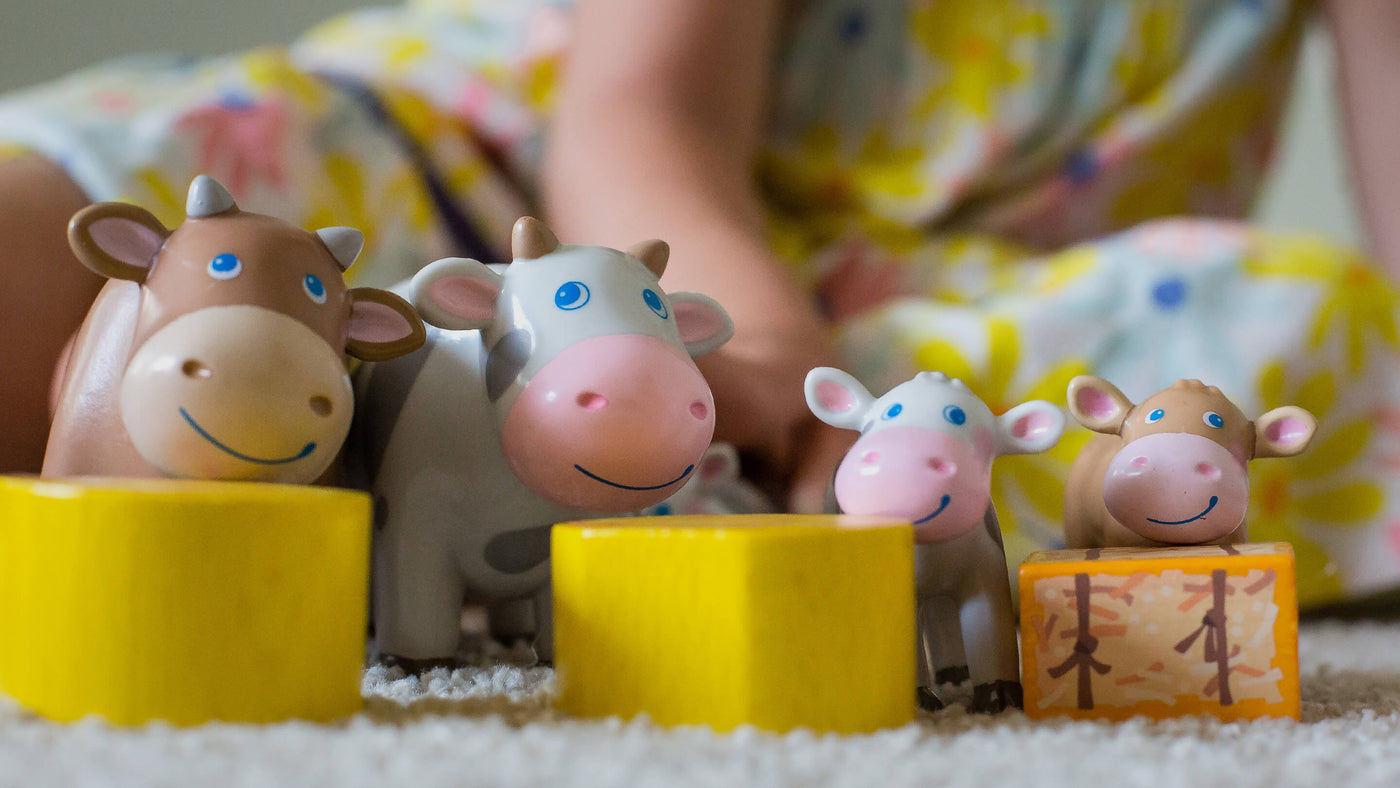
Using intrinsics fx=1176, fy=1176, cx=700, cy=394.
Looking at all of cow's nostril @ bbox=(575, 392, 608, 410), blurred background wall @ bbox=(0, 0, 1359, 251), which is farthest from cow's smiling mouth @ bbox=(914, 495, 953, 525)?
blurred background wall @ bbox=(0, 0, 1359, 251)

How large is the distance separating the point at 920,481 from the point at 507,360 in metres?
0.14

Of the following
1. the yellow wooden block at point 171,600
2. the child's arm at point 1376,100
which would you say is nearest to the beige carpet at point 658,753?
the yellow wooden block at point 171,600

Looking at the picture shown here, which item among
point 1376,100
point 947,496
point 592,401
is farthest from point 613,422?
point 1376,100

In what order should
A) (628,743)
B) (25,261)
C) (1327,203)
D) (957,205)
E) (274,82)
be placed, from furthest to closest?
(1327,203) < (957,205) < (274,82) < (25,261) < (628,743)

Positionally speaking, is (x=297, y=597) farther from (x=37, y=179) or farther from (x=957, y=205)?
(x=957, y=205)

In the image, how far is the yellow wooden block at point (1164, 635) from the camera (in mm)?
365

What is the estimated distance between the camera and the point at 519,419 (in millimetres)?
390

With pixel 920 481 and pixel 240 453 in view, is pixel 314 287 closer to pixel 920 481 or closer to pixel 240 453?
pixel 240 453

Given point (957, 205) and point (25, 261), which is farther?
point (957, 205)

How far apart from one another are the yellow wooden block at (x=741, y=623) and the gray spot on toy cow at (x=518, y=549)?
8 centimetres

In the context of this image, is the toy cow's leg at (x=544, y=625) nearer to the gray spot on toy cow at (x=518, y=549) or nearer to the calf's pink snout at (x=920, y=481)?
the gray spot on toy cow at (x=518, y=549)

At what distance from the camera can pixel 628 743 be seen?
30 cm

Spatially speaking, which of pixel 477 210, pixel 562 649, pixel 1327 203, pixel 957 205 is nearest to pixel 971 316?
pixel 957 205

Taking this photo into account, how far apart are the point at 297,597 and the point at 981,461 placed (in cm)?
22
